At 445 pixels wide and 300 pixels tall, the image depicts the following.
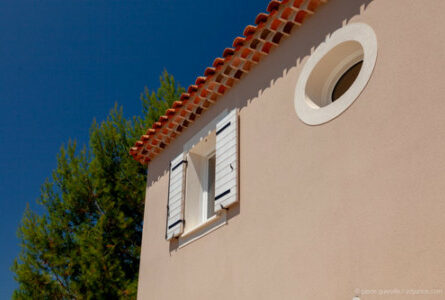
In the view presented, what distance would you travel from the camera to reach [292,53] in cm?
614

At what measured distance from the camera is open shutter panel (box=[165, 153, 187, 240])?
24.8ft

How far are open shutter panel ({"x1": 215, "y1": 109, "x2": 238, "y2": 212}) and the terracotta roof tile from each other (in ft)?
1.88

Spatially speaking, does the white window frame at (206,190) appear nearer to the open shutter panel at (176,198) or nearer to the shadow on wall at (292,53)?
the open shutter panel at (176,198)

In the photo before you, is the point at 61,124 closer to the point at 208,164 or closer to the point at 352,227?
the point at 208,164

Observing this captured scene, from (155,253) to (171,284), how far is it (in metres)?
0.84

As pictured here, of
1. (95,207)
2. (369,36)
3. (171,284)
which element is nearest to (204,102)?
(171,284)

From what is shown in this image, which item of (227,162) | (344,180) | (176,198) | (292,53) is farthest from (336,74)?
(176,198)

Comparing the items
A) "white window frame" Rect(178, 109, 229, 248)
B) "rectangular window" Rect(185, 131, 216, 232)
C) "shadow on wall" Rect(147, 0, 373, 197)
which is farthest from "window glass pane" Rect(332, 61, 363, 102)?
"rectangular window" Rect(185, 131, 216, 232)

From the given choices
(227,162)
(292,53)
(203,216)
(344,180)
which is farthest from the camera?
(203,216)

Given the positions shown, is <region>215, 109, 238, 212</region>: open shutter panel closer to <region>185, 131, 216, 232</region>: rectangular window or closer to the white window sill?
the white window sill

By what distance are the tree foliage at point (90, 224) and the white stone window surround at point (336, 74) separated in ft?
33.0

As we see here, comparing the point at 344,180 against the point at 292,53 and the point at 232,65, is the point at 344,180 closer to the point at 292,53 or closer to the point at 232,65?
the point at 292,53

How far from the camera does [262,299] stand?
5.38m

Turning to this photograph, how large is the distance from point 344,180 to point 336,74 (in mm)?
1475
